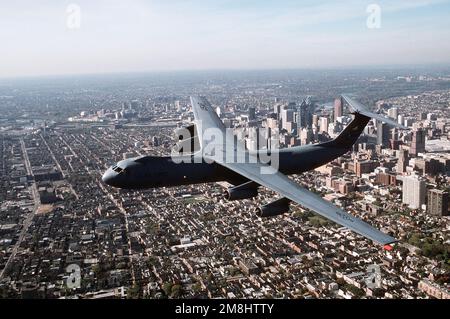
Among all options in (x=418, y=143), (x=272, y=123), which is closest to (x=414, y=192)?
(x=418, y=143)

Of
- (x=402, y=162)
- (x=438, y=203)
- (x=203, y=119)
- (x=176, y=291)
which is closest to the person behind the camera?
(x=203, y=119)

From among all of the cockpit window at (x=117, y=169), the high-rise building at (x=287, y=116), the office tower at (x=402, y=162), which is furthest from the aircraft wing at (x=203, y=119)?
the high-rise building at (x=287, y=116)

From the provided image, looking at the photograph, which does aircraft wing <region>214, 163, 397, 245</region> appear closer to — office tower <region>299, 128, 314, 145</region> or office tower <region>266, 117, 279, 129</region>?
office tower <region>299, 128, 314, 145</region>

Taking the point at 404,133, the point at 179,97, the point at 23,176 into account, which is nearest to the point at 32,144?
the point at 23,176

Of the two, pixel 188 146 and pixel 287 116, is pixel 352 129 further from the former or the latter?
pixel 287 116

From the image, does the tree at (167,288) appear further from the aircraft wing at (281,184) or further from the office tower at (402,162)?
the office tower at (402,162)
